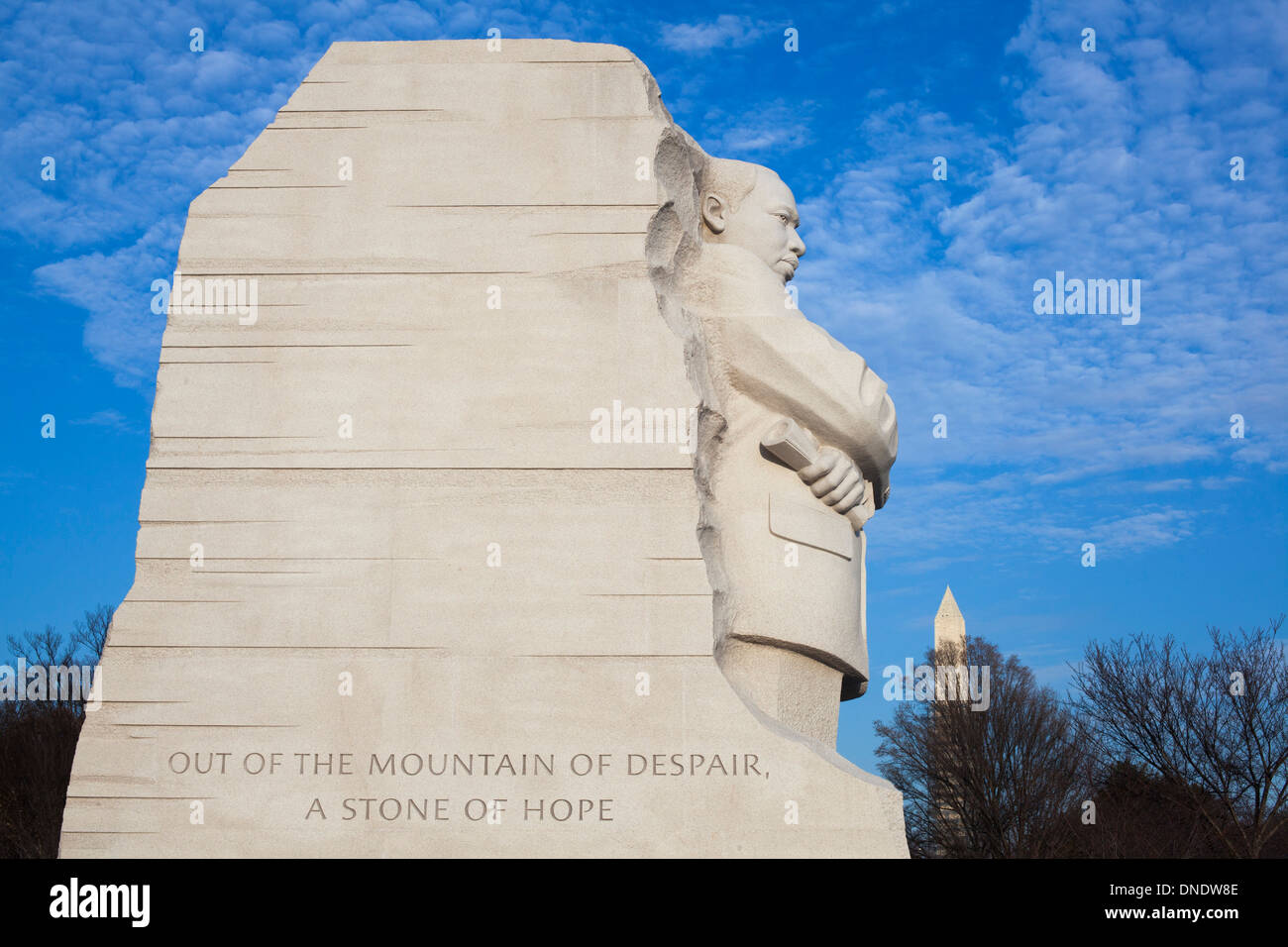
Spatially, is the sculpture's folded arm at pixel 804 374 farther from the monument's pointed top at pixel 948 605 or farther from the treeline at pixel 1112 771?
the monument's pointed top at pixel 948 605

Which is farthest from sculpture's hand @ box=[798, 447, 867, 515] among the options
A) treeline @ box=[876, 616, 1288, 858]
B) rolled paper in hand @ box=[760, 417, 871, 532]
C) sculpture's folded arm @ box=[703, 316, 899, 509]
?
treeline @ box=[876, 616, 1288, 858]

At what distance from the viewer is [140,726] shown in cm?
506

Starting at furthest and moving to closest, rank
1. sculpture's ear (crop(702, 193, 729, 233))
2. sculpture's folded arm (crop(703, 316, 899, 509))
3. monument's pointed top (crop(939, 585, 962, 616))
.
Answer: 1. monument's pointed top (crop(939, 585, 962, 616))
2. sculpture's ear (crop(702, 193, 729, 233))
3. sculpture's folded arm (crop(703, 316, 899, 509))

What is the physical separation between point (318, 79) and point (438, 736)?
3.48 meters

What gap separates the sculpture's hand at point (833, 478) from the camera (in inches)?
227

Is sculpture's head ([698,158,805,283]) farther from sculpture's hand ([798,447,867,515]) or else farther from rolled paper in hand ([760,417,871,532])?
sculpture's hand ([798,447,867,515])

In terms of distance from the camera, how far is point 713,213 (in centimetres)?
645

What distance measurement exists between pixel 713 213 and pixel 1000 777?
63.5ft

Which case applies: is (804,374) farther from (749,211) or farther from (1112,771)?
(1112,771)

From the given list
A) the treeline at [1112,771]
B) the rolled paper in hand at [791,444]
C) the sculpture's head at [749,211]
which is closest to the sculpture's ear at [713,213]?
the sculpture's head at [749,211]

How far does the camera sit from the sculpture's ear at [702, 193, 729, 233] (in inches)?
253

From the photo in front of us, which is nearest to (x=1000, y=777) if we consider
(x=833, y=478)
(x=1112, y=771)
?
(x=1112, y=771)

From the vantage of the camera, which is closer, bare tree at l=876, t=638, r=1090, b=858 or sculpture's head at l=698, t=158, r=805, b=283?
sculpture's head at l=698, t=158, r=805, b=283
